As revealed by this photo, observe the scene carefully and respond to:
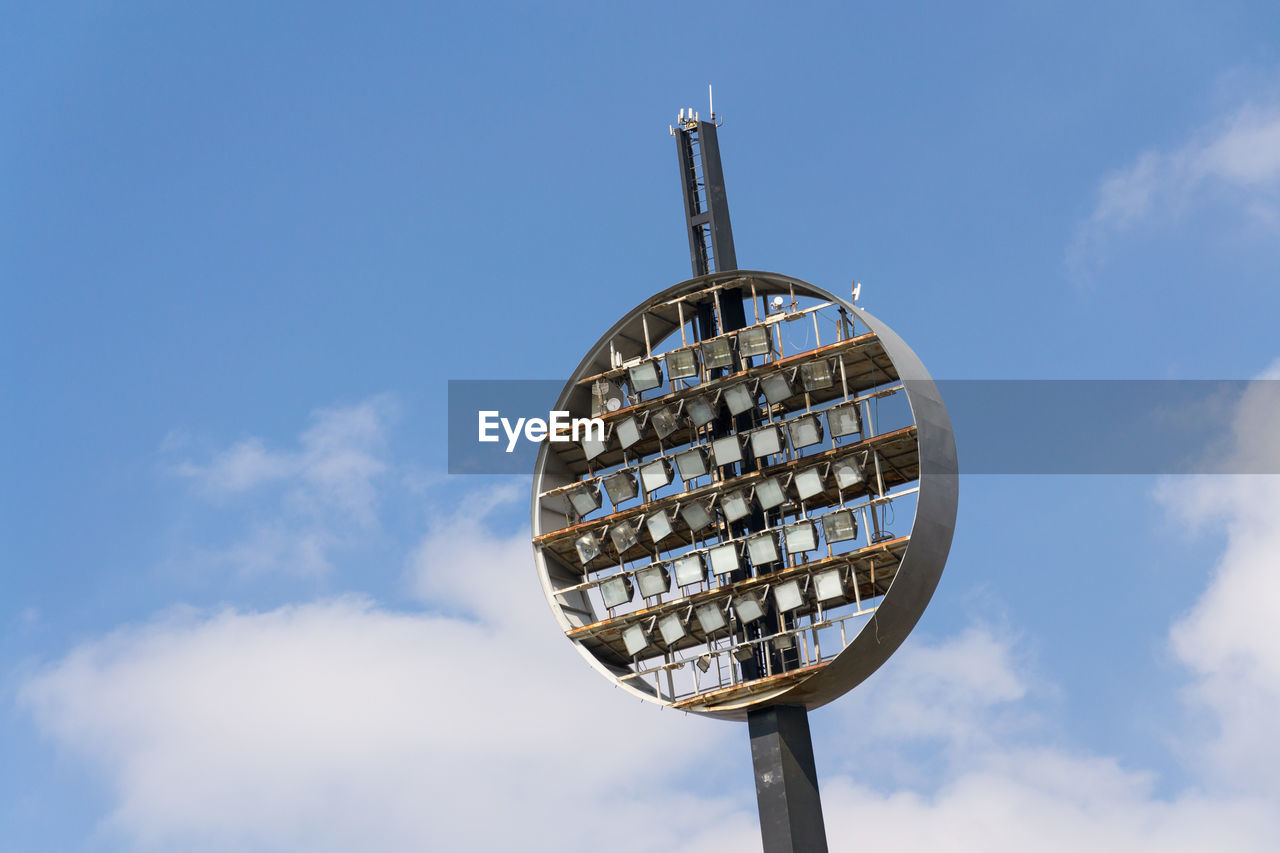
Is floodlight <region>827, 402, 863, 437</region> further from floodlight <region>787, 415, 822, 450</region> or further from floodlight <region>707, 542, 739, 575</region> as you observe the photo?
floodlight <region>707, 542, 739, 575</region>

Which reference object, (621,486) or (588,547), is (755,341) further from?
(588,547)

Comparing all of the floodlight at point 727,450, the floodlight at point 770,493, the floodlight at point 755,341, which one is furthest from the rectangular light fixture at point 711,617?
the floodlight at point 755,341

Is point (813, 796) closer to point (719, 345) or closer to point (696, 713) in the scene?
point (696, 713)

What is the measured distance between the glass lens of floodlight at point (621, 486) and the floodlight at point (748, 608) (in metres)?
3.89

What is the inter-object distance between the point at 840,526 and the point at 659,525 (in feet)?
14.3

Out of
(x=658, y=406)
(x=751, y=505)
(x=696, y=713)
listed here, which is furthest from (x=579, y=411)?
(x=696, y=713)

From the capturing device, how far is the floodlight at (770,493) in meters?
40.7

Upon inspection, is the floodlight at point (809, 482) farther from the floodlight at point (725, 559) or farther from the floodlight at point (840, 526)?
the floodlight at point (725, 559)

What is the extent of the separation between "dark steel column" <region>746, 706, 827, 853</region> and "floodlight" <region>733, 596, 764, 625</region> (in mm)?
2034

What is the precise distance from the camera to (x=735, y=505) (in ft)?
135

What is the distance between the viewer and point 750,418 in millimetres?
42156

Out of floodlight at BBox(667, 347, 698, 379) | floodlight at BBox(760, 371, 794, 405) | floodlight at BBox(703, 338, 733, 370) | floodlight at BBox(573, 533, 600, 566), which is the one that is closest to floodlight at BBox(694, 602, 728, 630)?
floodlight at BBox(573, 533, 600, 566)

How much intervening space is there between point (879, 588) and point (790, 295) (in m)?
6.97

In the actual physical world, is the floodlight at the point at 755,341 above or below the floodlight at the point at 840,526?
above
